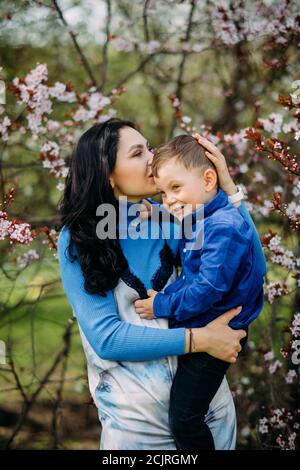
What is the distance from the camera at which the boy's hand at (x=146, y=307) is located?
2211mm

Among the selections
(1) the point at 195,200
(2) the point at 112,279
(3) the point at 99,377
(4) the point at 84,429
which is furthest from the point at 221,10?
(4) the point at 84,429

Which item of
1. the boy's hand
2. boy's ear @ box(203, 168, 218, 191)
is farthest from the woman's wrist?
boy's ear @ box(203, 168, 218, 191)

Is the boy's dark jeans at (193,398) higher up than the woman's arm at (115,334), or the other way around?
the woman's arm at (115,334)

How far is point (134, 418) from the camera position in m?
2.17

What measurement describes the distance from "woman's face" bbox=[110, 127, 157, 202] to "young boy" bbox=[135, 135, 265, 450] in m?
0.10

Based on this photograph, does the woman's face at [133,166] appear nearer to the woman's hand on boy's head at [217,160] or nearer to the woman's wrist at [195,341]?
the woman's hand on boy's head at [217,160]

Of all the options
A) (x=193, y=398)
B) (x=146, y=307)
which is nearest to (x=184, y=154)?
(x=146, y=307)

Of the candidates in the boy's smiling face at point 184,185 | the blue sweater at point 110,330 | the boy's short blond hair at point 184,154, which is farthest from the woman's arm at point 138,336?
the boy's short blond hair at point 184,154

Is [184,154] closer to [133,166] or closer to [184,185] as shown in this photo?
[184,185]

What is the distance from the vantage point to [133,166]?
2.34 metres

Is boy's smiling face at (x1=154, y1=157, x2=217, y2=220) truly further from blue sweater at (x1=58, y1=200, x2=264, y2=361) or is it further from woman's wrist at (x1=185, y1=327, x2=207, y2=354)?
woman's wrist at (x1=185, y1=327, x2=207, y2=354)

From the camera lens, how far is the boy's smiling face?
2.20 meters

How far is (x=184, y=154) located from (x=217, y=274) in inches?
17.8
